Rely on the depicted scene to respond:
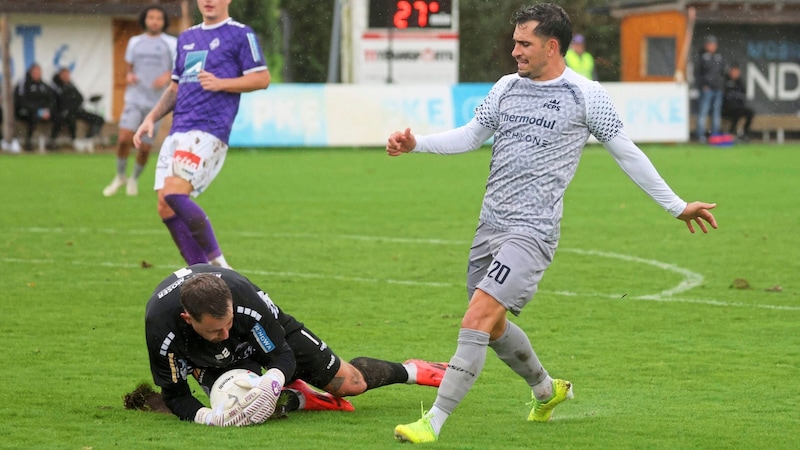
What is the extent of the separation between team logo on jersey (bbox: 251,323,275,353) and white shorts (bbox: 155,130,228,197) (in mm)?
3633

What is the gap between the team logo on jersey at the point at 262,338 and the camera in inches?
222

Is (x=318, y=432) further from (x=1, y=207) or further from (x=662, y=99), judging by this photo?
(x=662, y=99)

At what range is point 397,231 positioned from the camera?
13352mm

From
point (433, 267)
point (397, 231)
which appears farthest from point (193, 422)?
point (397, 231)

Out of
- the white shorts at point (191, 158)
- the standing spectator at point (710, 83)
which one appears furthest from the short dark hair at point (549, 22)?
the standing spectator at point (710, 83)

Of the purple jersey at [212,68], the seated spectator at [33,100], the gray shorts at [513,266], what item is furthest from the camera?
the seated spectator at [33,100]

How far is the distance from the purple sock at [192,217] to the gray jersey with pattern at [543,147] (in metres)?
3.67

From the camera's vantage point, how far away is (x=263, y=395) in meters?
5.62

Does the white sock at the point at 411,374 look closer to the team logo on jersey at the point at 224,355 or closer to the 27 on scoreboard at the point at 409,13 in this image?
the team logo on jersey at the point at 224,355

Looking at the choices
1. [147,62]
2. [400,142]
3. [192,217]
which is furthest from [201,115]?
[147,62]

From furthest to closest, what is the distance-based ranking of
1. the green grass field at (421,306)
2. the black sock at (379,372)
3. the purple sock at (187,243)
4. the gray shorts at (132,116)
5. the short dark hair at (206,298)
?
1. the gray shorts at (132,116)
2. the purple sock at (187,243)
3. the black sock at (379,372)
4. the green grass field at (421,306)
5. the short dark hair at (206,298)

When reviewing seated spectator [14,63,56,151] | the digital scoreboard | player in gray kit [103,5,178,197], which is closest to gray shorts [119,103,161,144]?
player in gray kit [103,5,178,197]

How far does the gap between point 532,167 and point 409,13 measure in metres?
23.7

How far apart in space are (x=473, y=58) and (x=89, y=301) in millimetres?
Answer: 35623
